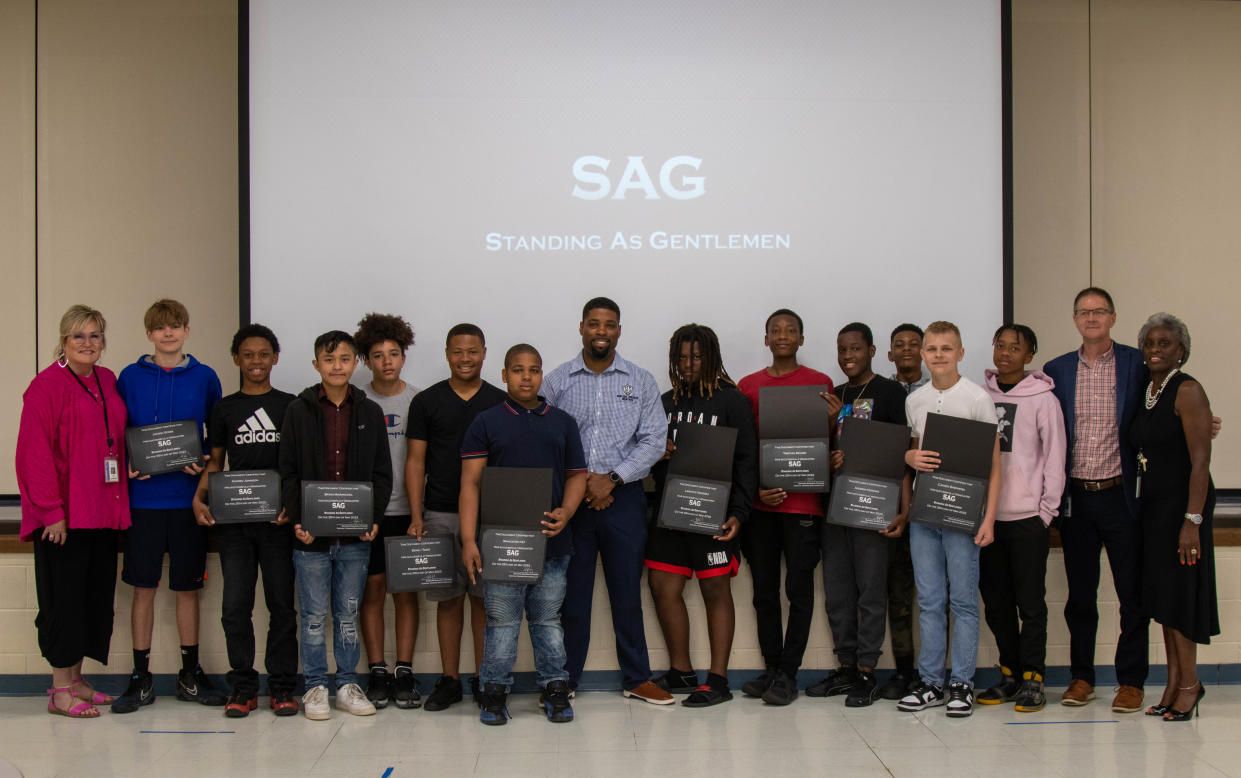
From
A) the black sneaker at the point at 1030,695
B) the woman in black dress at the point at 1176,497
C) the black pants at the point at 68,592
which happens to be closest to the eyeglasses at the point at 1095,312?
the woman in black dress at the point at 1176,497

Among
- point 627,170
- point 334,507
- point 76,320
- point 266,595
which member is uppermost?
point 627,170

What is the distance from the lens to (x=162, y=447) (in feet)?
12.2

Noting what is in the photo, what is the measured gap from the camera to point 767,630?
3.94m

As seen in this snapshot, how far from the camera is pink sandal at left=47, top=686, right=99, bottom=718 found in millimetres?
3711

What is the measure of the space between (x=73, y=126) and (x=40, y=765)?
3.33 meters

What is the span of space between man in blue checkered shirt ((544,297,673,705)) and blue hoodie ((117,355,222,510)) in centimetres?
146

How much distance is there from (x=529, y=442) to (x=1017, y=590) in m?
2.05

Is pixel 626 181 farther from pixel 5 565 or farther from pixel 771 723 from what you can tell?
pixel 5 565

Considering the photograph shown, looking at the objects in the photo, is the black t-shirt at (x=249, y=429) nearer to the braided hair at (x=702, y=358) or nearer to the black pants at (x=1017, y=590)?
the braided hair at (x=702, y=358)

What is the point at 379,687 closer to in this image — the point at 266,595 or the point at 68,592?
the point at 266,595

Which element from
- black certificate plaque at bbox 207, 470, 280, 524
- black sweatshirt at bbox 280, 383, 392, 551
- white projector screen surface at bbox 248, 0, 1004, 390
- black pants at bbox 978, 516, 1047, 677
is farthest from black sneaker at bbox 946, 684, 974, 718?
black certificate plaque at bbox 207, 470, 280, 524

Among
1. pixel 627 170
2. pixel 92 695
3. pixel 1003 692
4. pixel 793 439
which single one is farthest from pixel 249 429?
pixel 1003 692

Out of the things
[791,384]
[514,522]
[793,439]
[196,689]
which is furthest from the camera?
[791,384]

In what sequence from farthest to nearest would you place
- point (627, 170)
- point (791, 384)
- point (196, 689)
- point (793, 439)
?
point (627, 170), point (791, 384), point (196, 689), point (793, 439)
